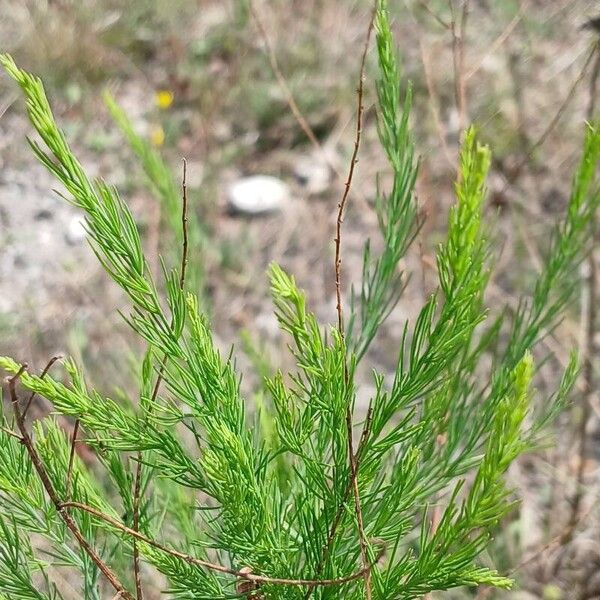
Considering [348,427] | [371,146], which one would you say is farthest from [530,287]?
[348,427]

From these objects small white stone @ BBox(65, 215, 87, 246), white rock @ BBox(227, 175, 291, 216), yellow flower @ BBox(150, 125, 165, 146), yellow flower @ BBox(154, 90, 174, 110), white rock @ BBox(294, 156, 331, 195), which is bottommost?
small white stone @ BBox(65, 215, 87, 246)

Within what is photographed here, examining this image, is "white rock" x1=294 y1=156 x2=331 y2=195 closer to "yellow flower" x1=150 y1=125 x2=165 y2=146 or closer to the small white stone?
"yellow flower" x1=150 y1=125 x2=165 y2=146

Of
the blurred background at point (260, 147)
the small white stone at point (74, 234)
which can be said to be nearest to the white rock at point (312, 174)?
the blurred background at point (260, 147)

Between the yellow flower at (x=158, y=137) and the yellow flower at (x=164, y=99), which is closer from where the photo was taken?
the yellow flower at (x=158, y=137)

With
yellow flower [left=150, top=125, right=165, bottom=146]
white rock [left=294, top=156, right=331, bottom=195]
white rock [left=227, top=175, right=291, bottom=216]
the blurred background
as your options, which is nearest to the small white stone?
the blurred background

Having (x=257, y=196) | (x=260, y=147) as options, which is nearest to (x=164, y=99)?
(x=260, y=147)

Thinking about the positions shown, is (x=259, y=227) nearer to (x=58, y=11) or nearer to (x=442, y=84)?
(x=442, y=84)

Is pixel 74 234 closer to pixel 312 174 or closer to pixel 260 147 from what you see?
pixel 260 147

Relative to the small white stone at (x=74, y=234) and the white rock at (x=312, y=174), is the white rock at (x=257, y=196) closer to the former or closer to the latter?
the white rock at (x=312, y=174)
